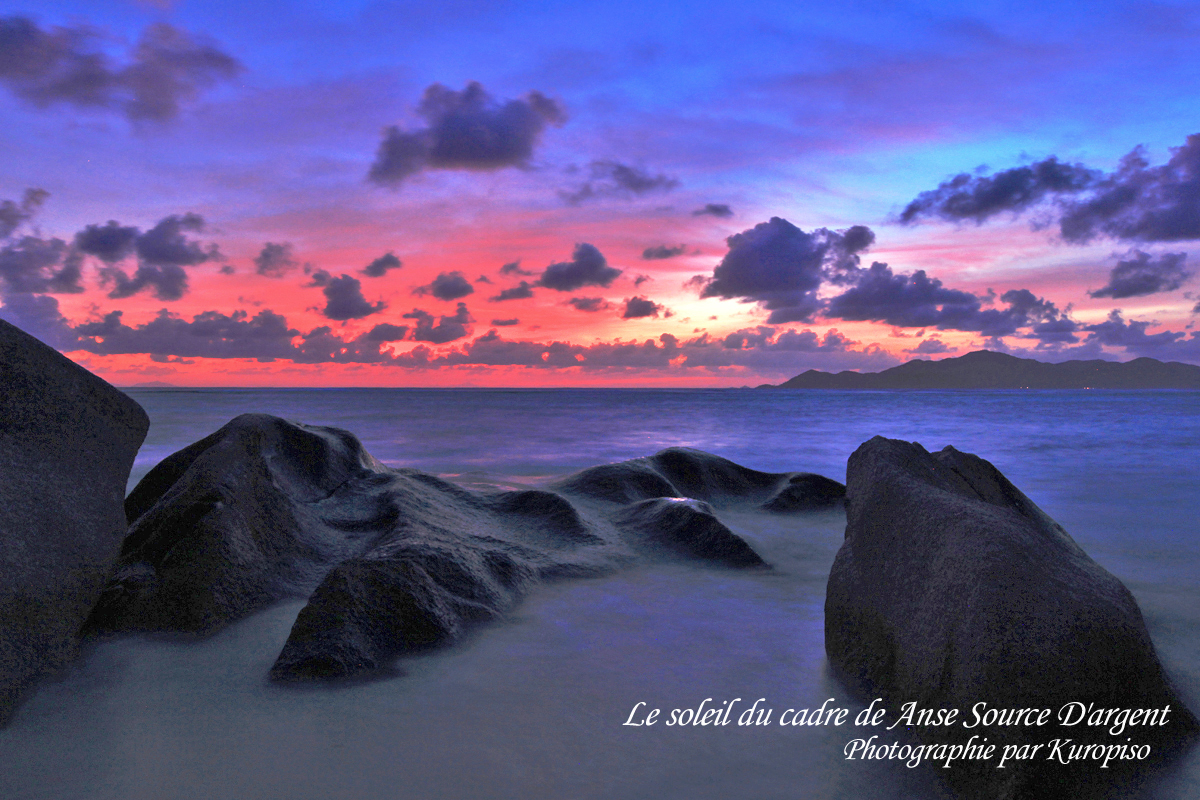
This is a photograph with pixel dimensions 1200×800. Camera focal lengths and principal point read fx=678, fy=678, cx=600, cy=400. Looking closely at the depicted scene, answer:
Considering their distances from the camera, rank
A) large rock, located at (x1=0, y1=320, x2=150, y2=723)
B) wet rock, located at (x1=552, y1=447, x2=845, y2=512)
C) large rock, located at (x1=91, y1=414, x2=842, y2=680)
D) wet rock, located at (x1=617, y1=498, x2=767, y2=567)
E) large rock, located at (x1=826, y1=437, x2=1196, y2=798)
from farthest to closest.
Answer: wet rock, located at (x1=552, y1=447, x2=845, y2=512) < wet rock, located at (x1=617, y1=498, x2=767, y2=567) < large rock, located at (x1=91, y1=414, x2=842, y2=680) < large rock, located at (x1=0, y1=320, x2=150, y2=723) < large rock, located at (x1=826, y1=437, x2=1196, y2=798)

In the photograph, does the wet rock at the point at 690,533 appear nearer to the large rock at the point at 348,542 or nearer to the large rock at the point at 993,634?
the large rock at the point at 348,542

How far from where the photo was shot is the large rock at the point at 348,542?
2803 millimetres

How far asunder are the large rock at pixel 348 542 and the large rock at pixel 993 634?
Result: 1.63 m

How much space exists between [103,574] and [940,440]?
19.3 meters

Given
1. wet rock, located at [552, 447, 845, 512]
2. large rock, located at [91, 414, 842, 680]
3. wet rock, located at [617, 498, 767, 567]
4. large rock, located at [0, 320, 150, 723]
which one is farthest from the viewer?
wet rock, located at [552, 447, 845, 512]

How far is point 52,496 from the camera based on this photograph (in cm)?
282

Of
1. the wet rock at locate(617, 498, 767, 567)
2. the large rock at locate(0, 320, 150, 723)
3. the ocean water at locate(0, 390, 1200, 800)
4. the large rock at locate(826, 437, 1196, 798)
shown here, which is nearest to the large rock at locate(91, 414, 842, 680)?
the wet rock at locate(617, 498, 767, 567)

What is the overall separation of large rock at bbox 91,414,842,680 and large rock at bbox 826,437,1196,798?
5.35 ft

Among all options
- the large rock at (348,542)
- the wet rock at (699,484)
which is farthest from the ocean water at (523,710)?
the wet rock at (699,484)

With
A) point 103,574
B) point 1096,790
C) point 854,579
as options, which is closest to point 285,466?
point 103,574

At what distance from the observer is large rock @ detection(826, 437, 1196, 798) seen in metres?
1.92

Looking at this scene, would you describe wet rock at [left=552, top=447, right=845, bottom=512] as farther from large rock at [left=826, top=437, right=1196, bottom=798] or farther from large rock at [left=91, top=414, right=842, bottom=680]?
large rock at [left=826, top=437, right=1196, bottom=798]

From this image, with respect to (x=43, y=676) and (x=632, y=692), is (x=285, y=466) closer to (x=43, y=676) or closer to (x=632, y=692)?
(x=43, y=676)

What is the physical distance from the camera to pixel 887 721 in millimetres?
2305
